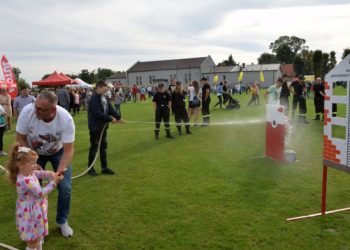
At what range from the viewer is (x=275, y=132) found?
7844 mm

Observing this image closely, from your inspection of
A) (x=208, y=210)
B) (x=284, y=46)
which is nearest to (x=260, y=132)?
(x=208, y=210)

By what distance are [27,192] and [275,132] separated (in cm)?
579

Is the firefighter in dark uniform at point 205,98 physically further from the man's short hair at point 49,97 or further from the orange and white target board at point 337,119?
the man's short hair at point 49,97

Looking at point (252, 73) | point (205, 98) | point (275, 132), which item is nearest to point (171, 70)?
point (252, 73)

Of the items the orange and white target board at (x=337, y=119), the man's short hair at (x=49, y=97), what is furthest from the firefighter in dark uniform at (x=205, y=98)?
the man's short hair at (x=49, y=97)

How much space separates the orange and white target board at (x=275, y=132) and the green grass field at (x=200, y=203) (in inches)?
9.5

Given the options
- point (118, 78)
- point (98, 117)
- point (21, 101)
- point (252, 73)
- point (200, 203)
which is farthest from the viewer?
point (118, 78)

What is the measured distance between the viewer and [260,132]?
12367mm

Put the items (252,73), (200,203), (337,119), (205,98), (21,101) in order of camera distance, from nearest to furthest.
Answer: (337,119)
(200,203)
(21,101)
(205,98)
(252,73)

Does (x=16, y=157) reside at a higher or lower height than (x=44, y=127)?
lower

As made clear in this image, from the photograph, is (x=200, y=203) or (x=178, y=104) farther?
(x=178, y=104)

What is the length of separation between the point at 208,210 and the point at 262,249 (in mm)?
1300

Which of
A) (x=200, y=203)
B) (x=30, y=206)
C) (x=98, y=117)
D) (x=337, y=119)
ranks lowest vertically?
(x=200, y=203)

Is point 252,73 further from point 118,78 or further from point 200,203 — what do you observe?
point 200,203
